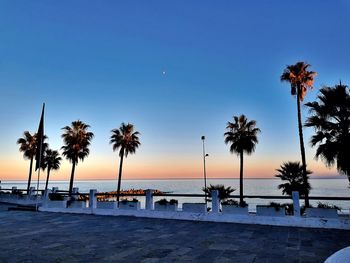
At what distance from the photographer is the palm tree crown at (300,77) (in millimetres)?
25141

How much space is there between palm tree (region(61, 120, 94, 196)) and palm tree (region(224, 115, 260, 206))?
2203cm

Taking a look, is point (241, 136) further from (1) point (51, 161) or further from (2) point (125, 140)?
(1) point (51, 161)

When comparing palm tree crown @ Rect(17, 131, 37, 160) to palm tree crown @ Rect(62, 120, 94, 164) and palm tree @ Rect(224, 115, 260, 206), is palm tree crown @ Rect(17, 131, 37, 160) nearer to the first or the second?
palm tree crown @ Rect(62, 120, 94, 164)

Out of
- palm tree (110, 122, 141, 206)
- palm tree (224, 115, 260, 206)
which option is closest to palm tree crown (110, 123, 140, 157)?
palm tree (110, 122, 141, 206)

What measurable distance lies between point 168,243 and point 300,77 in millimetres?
22364

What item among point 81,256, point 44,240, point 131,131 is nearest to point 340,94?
point 81,256

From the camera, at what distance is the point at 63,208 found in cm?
1812

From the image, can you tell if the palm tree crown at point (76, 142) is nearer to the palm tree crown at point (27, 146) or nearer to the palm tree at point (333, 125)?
the palm tree crown at point (27, 146)

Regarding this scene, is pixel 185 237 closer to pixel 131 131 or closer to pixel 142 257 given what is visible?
pixel 142 257

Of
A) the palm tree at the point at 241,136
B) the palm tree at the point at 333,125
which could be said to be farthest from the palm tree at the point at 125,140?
the palm tree at the point at 333,125

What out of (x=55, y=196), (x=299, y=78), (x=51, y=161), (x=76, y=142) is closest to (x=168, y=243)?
(x=55, y=196)

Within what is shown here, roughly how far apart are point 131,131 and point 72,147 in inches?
366

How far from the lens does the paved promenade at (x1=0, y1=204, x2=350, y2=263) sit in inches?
282

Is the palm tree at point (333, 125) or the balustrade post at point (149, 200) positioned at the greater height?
the palm tree at point (333, 125)
